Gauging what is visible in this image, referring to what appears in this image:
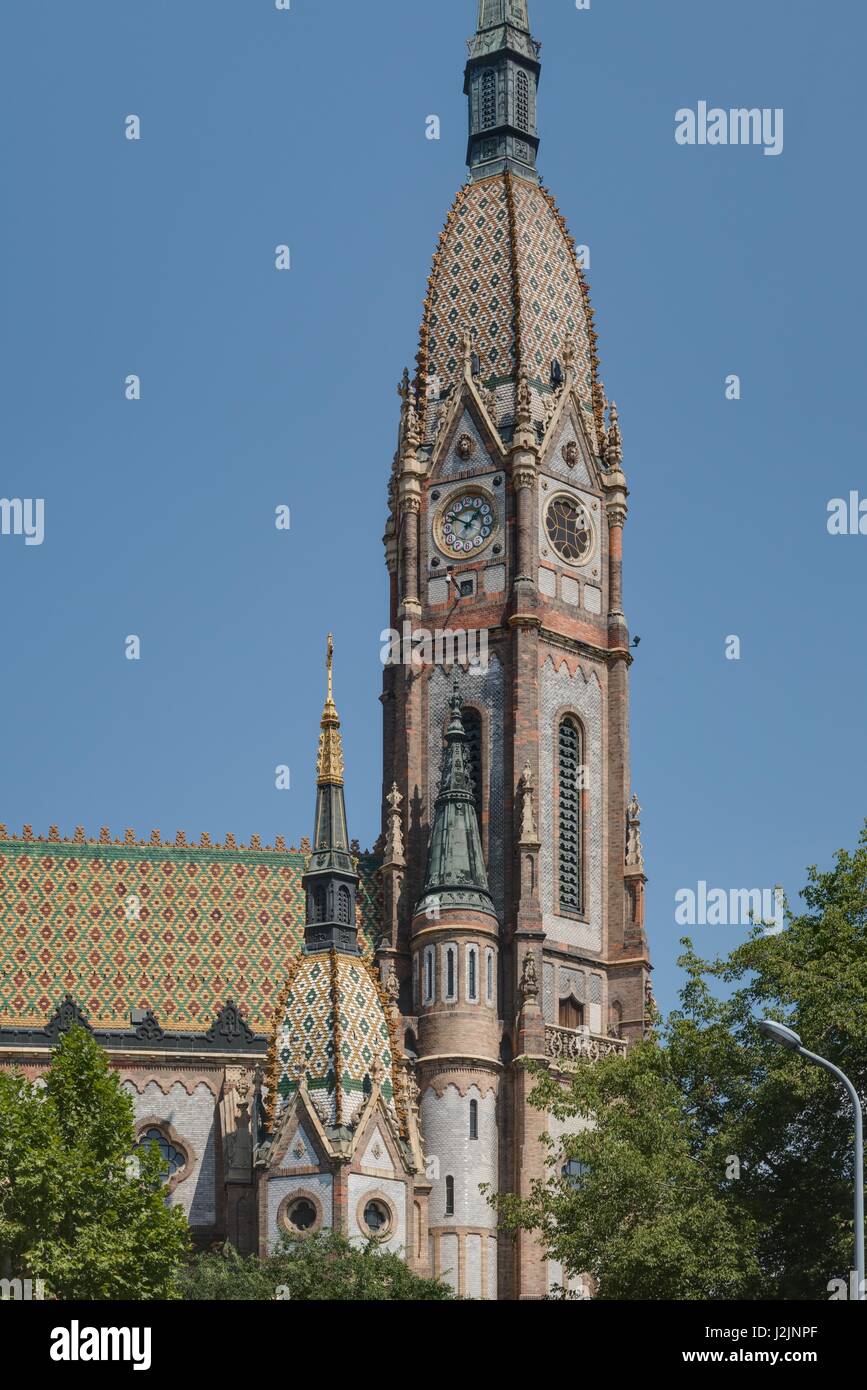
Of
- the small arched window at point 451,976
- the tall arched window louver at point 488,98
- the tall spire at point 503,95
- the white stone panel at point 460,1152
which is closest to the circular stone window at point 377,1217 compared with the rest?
the white stone panel at point 460,1152

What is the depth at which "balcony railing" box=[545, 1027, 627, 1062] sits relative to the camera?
100 metres

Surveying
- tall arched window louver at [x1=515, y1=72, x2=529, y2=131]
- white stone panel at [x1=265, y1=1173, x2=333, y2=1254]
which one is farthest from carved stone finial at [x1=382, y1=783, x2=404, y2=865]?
tall arched window louver at [x1=515, y1=72, x2=529, y2=131]

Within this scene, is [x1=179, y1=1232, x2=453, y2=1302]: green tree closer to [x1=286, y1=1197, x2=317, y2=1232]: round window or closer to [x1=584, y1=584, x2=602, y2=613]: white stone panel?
[x1=286, y1=1197, x2=317, y2=1232]: round window

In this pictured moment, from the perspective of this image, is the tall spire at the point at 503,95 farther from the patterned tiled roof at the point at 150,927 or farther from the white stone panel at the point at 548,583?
the patterned tiled roof at the point at 150,927

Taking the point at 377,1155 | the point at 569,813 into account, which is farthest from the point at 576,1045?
the point at 377,1155

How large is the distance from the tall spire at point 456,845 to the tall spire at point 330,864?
357 centimetres

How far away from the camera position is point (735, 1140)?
233ft

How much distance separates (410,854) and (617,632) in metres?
13.6

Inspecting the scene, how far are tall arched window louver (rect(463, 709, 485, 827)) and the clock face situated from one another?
7.38 m

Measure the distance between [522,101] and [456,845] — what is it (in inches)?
1521

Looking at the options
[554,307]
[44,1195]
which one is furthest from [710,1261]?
[554,307]

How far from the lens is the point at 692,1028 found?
74.6 m

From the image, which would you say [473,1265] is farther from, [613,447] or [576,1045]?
[613,447]
